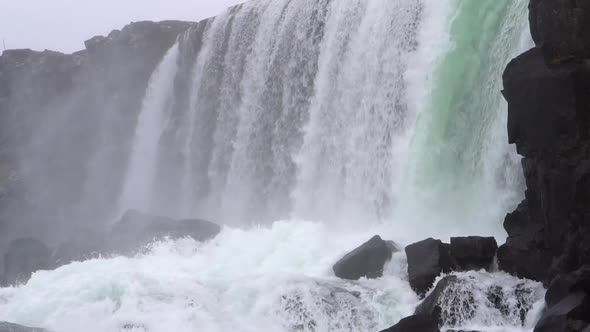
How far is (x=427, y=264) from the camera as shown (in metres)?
13.7

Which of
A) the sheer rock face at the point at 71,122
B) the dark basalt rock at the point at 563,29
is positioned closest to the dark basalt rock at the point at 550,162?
the dark basalt rock at the point at 563,29

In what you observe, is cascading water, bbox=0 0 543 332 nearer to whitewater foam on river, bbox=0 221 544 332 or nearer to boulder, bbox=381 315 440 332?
whitewater foam on river, bbox=0 221 544 332

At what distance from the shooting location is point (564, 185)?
38.9 ft

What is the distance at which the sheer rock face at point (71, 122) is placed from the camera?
1528 inches

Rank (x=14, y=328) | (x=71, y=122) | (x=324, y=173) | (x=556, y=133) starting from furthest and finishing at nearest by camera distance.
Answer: (x=71, y=122) → (x=324, y=173) → (x=14, y=328) → (x=556, y=133)

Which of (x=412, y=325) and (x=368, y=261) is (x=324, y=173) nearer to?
(x=368, y=261)

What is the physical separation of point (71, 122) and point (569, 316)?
36.1 metres

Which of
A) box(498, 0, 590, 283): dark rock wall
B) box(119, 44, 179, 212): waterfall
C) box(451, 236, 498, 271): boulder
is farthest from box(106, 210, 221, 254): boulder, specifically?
box(498, 0, 590, 283): dark rock wall

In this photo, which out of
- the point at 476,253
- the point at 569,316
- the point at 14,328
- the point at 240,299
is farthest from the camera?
the point at 240,299

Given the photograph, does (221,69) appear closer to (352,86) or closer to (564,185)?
(352,86)

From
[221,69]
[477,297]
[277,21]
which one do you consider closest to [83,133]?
[221,69]

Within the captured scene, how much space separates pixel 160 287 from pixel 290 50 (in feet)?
44.0

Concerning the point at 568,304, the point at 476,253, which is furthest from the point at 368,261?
the point at 568,304

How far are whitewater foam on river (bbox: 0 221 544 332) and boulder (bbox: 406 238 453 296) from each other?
1.01 ft
